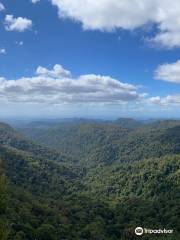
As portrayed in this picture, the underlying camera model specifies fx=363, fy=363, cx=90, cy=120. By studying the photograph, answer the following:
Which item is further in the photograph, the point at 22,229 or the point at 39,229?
the point at 39,229

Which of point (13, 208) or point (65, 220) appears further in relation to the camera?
point (65, 220)

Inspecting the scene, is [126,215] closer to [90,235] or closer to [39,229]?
[90,235]

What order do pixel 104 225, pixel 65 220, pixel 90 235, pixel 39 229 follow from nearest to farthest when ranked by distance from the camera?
pixel 39 229 → pixel 90 235 → pixel 65 220 → pixel 104 225

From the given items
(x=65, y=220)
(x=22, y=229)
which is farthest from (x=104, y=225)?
(x=22, y=229)

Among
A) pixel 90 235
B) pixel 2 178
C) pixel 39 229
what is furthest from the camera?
pixel 90 235

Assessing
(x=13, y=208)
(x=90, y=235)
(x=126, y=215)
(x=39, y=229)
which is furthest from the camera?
(x=126, y=215)

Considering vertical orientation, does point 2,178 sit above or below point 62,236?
above

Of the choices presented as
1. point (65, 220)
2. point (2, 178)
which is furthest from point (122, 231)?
point (2, 178)

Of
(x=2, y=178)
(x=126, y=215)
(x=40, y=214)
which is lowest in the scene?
(x=126, y=215)

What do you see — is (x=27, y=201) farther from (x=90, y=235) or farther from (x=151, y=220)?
(x=151, y=220)
